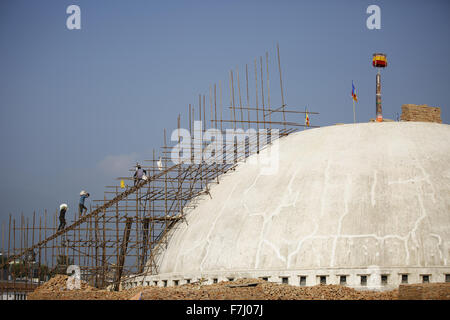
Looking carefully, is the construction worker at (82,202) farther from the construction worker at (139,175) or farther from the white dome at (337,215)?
the white dome at (337,215)

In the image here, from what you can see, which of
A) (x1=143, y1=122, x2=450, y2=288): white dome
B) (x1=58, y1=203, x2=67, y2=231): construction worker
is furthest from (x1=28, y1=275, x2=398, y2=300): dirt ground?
(x1=58, y1=203, x2=67, y2=231): construction worker

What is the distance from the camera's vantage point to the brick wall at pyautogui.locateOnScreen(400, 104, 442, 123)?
35.6 meters

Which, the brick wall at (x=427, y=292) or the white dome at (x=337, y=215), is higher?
the white dome at (x=337, y=215)

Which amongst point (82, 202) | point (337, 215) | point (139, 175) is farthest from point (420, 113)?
point (82, 202)

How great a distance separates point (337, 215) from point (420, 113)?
1152 centimetres

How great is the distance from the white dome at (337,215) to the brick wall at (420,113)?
416 cm

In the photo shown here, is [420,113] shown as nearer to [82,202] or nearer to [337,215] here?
[337,215]

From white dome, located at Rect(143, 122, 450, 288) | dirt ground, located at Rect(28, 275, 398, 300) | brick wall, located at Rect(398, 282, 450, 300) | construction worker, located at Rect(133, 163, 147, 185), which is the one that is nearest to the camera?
brick wall, located at Rect(398, 282, 450, 300)

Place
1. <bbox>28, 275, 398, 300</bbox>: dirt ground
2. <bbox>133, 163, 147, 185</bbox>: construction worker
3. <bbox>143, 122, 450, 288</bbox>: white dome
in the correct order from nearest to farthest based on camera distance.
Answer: <bbox>28, 275, 398, 300</bbox>: dirt ground, <bbox>143, 122, 450, 288</bbox>: white dome, <bbox>133, 163, 147, 185</bbox>: construction worker

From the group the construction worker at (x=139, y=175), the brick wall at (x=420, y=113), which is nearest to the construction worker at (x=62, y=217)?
the construction worker at (x=139, y=175)

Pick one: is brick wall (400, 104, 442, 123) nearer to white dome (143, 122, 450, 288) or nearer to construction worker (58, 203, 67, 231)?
white dome (143, 122, 450, 288)

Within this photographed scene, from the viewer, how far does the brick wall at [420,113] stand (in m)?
35.6

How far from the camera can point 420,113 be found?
35.9 m

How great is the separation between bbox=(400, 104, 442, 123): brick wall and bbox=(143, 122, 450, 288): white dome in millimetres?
4163
